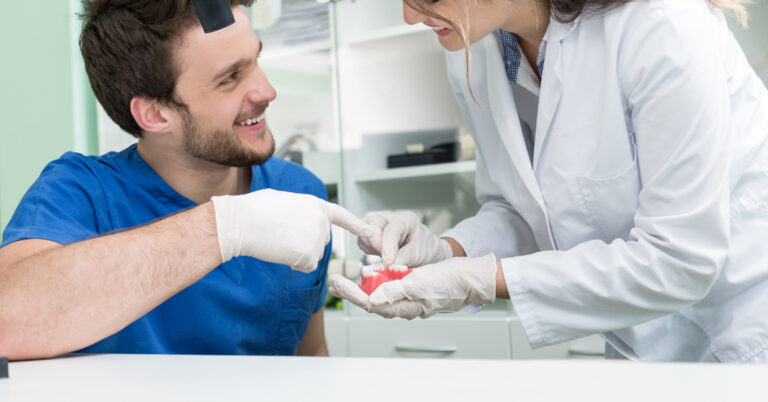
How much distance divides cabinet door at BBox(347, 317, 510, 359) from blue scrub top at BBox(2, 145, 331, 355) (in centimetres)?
84

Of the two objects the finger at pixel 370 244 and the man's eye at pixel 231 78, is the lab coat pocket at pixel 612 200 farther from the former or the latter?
the man's eye at pixel 231 78

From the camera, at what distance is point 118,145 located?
256cm

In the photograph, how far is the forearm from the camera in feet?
2.94

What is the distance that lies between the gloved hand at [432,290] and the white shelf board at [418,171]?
1116 mm

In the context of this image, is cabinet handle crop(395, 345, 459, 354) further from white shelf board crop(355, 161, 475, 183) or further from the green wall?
the green wall

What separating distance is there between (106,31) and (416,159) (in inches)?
46.5

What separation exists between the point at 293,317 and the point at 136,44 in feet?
1.98

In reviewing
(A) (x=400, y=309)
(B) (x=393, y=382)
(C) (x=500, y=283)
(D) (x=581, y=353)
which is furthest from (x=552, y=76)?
(D) (x=581, y=353)

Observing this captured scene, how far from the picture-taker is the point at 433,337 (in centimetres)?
218

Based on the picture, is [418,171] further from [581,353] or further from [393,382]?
[393,382]

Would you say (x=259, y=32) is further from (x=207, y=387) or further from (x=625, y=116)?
(x=207, y=387)

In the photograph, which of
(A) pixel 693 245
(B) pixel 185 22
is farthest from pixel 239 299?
(A) pixel 693 245

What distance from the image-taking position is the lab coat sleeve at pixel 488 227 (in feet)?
4.50

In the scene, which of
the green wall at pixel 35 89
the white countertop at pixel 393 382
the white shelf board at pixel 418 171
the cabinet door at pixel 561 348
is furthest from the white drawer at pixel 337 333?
the white countertop at pixel 393 382
